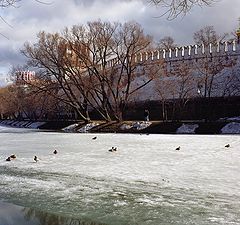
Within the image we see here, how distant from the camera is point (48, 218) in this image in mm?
5359

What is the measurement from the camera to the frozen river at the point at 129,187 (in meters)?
5.31

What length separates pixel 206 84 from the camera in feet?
117

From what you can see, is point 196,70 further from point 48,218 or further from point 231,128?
point 48,218

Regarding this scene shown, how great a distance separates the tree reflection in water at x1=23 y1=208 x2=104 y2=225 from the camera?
202 inches

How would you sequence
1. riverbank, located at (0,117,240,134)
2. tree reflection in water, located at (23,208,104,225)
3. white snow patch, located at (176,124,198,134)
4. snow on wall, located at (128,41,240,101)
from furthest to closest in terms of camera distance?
snow on wall, located at (128,41,240,101)
white snow patch, located at (176,124,198,134)
riverbank, located at (0,117,240,134)
tree reflection in water, located at (23,208,104,225)

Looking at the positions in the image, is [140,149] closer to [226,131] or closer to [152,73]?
[226,131]

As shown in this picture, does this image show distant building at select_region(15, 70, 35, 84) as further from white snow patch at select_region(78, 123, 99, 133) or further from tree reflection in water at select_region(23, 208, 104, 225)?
tree reflection in water at select_region(23, 208, 104, 225)

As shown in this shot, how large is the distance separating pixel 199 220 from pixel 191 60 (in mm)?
34006

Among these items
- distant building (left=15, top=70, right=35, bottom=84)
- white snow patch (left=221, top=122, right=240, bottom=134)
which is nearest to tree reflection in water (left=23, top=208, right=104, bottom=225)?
white snow patch (left=221, top=122, right=240, bottom=134)

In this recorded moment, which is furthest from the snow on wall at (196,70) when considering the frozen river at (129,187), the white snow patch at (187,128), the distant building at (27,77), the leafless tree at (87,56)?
the frozen river at (129,187)

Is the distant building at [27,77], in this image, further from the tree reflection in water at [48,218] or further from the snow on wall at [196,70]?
the tree reflection in water at [48,218]

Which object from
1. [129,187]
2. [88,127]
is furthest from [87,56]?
[129,187]

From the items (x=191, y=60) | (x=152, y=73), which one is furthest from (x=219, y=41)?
(x=152, y=73)

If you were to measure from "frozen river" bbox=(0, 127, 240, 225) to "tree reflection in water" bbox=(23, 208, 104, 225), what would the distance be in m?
0.01
